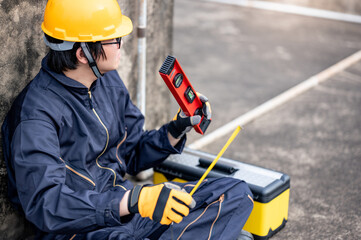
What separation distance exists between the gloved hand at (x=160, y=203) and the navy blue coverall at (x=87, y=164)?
0.09m

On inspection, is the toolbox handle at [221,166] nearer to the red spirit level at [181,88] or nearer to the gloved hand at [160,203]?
the red spirit level at [181,88]

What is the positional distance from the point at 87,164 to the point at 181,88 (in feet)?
2.17

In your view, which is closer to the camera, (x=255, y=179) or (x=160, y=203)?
(x=160, y=203)

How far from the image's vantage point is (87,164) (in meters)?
2.78

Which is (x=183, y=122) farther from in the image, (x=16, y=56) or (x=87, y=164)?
(x=16, y=56)

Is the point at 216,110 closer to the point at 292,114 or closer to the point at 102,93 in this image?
the point at 292,114

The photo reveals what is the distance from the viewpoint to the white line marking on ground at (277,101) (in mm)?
4912

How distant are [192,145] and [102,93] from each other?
1.96 meters

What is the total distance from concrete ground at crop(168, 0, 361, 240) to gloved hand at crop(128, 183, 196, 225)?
1.32 meters

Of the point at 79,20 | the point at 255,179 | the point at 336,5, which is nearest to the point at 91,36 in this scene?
the point at 79,20

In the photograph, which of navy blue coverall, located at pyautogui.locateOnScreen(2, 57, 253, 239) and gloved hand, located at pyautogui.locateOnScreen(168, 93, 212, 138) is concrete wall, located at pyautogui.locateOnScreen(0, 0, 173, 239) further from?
gloved hand, located at pyautogui.locateOnScreen(168, 93, 212, 138)

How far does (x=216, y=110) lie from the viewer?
5594mm

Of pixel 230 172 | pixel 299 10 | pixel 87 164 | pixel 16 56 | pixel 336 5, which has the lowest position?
pixel 299 10

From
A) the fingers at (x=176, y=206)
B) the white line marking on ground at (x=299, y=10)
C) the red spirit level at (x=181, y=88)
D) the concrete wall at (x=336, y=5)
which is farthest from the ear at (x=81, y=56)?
the concrete wall at (x=336, y=5)
